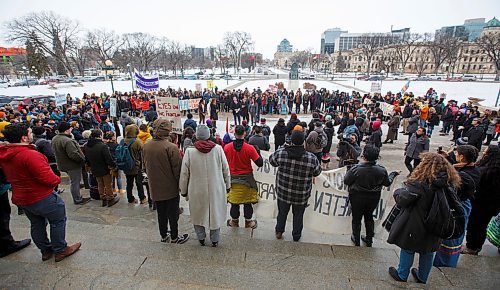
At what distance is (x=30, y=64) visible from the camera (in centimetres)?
5559

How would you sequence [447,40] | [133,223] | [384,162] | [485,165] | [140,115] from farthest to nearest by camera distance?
1. [447,40]
2. [140,115]
3. [384,162]
4. [133,223]
5. [485,165]

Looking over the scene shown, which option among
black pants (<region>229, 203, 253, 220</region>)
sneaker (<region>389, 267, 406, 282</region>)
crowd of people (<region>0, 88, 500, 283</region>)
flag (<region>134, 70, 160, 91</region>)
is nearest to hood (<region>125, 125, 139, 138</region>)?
crowd of people (<region>0, 88, 500, 283</region>)

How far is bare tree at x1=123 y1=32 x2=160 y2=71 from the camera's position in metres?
70.2

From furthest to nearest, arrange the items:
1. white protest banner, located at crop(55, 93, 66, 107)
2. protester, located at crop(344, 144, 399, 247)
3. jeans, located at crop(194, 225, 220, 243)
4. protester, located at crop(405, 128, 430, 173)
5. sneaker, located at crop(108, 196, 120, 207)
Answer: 1. white protest banner, located at crop(55, 93, 66, 107)
2. protester, located at crop(405, 128, 430, 173)
3. sneaker, located at crop(108, 196, 120, 207)
4. jeans, located at crop(194, 225, 220, 243)
5. protester, located at crop(344, 144, 399, 247)

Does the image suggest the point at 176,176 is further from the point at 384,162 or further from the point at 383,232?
the point at 384,162

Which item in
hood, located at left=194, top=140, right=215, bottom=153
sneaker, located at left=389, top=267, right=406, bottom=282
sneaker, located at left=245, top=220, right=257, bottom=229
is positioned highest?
hood, located at left=194, top=140, right=215, bottom=153

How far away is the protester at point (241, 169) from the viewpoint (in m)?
4.10

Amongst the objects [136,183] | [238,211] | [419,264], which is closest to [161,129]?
[238,211]

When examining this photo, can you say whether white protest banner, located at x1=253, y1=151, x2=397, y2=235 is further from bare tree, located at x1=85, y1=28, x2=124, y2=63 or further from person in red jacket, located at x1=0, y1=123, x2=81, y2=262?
bare tree, located at x1=85, y1=28, x2=124, y2=63

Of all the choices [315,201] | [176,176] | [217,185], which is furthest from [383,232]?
[176,176]

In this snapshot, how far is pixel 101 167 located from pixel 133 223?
1309 millimetres

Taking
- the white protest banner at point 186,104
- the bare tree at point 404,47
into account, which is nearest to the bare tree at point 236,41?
the bare tree at point 404,47

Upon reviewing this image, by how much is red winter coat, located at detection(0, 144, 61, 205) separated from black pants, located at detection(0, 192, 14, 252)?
2.49 feet

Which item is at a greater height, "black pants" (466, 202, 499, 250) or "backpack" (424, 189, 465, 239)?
"backpack" (424, 189, 465, 239)
